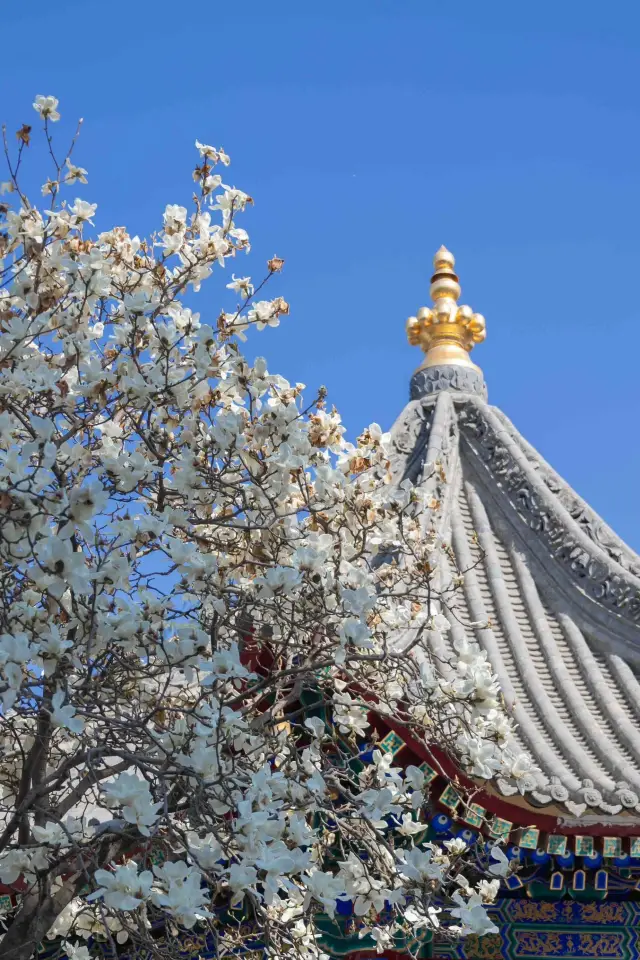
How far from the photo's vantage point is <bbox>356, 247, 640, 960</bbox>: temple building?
24.0 feet

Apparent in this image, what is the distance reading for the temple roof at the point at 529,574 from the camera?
936 cm

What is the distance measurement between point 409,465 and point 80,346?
728 centimetres

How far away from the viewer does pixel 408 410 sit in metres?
12.7

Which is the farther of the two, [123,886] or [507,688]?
[507,688]

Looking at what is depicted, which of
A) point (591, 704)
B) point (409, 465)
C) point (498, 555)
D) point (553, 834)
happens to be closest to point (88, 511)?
point (553, 834)

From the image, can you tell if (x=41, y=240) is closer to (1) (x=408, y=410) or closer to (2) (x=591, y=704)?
(2) (x=591, y=704)

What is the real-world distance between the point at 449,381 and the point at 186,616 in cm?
805

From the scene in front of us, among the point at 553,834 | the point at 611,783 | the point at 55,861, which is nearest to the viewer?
the point at 55,861

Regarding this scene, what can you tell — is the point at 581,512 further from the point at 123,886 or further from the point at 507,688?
the point at 123,886

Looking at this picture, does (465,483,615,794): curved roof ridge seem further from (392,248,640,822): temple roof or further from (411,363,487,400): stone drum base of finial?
(411,363,487,400): stone drum base of finial

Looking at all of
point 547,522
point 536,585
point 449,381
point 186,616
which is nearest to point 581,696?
point 536,585

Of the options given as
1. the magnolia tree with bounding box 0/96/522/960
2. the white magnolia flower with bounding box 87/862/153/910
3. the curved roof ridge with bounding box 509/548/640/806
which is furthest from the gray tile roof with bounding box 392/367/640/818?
the white magnolia flower with bounding box 87/862/153/910

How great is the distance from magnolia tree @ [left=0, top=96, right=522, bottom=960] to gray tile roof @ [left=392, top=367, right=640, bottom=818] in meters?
2.43

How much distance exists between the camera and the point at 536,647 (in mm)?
10656
